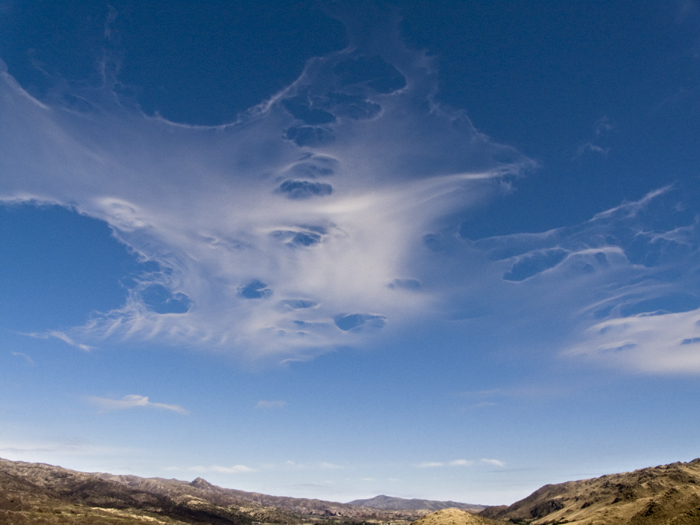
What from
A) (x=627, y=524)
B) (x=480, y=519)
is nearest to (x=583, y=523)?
(x=627, y=524)

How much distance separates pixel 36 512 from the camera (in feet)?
484

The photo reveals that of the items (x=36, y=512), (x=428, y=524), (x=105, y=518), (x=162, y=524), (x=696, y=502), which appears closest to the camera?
(x=428, y=524)

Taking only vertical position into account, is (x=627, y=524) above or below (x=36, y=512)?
above

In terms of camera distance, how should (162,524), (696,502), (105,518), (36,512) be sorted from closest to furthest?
(696,502) → (36,512) → (105,518) → (162,524)

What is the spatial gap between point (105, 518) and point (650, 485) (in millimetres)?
246876

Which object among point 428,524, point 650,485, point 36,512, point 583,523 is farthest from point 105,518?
point 650,485

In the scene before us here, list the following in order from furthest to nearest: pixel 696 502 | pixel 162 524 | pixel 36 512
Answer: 1. pixel 162 524
2. pixel 36 512
3. pixel 696 502

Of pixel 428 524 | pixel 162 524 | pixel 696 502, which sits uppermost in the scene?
pixel 696 502

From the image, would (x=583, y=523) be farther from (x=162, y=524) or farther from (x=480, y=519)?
(x=162, y=524)

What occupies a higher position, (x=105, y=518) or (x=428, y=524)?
(x=428, y=524)

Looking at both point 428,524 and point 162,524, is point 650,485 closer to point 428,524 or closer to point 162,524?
point 428,524

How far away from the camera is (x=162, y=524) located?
19125 centimetres

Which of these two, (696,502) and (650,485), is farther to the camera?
(650,485)

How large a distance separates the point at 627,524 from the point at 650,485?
9014 cm
